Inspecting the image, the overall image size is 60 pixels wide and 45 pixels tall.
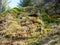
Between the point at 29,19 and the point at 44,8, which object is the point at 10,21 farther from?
the point at 44,8

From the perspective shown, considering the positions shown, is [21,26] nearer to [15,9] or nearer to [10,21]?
[10,21]

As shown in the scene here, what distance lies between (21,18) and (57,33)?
1.69 metres

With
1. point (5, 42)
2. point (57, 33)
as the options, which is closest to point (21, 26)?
point (5, 42)

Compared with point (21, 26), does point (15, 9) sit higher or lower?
higher

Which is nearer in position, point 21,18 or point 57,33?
point 57,33

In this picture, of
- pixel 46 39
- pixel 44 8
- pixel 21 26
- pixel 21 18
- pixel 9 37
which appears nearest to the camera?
pixel 46 39

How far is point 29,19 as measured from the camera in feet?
21.4

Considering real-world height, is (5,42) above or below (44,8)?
below

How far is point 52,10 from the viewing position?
7027 millimetres

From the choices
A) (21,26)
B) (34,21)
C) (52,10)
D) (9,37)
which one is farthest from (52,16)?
(9,37)

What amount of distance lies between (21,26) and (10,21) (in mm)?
481

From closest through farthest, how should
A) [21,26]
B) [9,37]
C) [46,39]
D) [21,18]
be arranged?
[46,39]
[9,37]
[21,26]
[21,18]

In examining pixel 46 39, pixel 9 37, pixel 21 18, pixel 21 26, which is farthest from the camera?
pixel 21 18

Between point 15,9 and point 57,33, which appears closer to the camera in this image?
point 57,33
